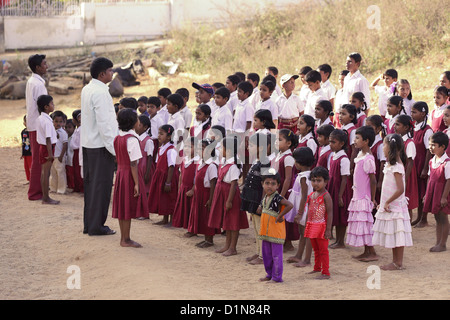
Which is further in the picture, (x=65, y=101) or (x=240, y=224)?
(x=65, y=101)

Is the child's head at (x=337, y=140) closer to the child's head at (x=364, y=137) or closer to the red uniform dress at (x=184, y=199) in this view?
the child's head at (x=364, y=137)

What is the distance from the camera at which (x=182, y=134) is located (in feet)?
27.8

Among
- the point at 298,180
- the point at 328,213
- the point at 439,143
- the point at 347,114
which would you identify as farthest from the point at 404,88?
the point at 328,213

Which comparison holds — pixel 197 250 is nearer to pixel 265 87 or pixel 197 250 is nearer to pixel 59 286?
pixel 59 286

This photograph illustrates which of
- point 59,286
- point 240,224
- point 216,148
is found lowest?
point 59,286

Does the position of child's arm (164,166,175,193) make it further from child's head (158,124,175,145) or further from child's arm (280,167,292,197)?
child's arm (280,167,292,197)

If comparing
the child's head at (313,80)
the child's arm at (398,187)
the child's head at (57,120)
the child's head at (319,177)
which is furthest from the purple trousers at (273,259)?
the child's head at (57,120)

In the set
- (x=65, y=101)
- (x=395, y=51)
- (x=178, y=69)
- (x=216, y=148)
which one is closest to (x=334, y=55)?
(x=395, y=51)

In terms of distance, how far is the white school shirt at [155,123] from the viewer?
8.88 m

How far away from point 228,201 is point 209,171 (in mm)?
549

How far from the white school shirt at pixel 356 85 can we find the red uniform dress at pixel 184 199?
3100 mm

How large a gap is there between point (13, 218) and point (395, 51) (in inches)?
411

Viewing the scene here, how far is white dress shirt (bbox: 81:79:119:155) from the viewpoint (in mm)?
6969

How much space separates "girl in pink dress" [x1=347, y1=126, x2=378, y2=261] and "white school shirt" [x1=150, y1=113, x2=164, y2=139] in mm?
3272
